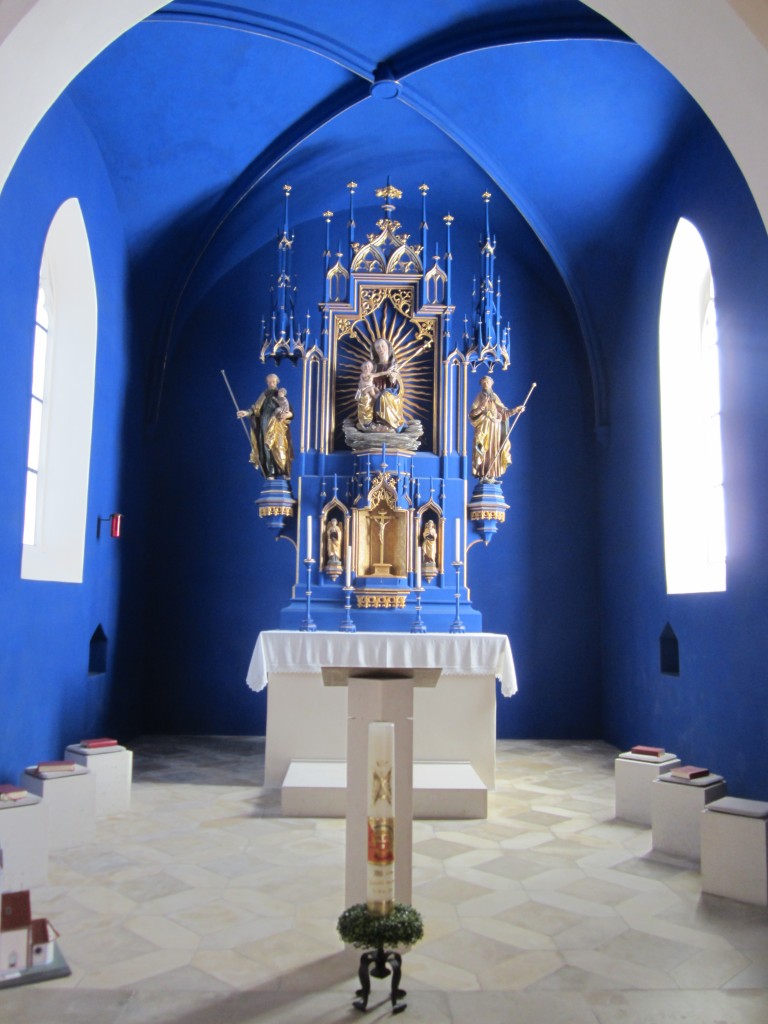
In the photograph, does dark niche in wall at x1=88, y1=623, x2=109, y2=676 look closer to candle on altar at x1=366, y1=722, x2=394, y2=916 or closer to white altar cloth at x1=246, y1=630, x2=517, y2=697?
white altar cloth at x1=246, y1=630, x2=517, y2=697

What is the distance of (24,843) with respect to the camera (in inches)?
170

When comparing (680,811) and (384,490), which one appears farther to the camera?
(384,490)

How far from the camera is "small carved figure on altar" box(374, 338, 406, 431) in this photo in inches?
340

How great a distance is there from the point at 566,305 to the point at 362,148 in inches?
113

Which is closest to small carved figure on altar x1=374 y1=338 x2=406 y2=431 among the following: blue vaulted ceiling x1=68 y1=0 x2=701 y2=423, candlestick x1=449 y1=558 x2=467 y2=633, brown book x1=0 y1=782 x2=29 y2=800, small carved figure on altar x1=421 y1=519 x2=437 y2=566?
small carved figure on altar x1=421 y1=519 x2=437 y2=566

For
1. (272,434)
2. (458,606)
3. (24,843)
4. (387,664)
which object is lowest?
(24,843)

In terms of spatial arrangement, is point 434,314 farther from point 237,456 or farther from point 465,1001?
point 465,1001

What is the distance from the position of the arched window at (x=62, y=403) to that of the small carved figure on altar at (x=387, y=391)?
105 inches

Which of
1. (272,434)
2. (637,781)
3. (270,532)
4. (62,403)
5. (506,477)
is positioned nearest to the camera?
(637,781)

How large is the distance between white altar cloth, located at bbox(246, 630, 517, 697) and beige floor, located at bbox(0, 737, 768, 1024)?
114 centimetres

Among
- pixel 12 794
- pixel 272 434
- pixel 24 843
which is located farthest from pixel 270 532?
pixel 24 843

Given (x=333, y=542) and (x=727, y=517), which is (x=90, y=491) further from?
(x=727, y=517)

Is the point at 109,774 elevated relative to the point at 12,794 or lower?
lower

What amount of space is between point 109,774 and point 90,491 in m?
2.78
